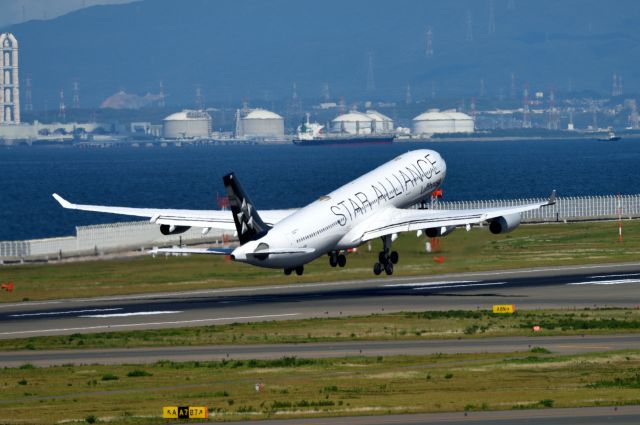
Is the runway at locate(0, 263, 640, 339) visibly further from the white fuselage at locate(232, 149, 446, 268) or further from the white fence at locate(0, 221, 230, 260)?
the white fence at locate(0, 221, 230, 260)

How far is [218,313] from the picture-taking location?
77.3 meters

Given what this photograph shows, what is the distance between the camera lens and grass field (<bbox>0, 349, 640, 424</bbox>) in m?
46.0

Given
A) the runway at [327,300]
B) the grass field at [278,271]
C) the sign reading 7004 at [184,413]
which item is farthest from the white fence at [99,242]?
the sign reading 7004 at [184,413]

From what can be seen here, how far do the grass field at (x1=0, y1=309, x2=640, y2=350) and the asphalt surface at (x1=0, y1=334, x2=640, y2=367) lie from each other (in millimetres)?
1503

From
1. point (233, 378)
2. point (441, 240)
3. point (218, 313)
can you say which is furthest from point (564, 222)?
point (233, 378)

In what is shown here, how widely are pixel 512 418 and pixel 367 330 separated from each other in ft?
81.0

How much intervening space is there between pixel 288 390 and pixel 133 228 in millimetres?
82401

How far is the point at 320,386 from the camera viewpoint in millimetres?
51219

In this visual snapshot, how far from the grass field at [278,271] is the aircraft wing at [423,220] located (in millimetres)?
10512

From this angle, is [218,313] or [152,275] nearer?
[218,313]

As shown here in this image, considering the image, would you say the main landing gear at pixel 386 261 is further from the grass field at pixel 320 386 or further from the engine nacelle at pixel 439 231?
the grass field at pixel 320 386

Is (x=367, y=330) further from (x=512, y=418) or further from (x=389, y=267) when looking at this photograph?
(x=512, y=418)

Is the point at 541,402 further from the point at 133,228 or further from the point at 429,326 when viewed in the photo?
the point at 133,228

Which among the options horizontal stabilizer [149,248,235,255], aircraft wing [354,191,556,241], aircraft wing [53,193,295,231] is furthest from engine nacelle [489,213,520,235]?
horizontal stabilizer [149,248,235,255]
